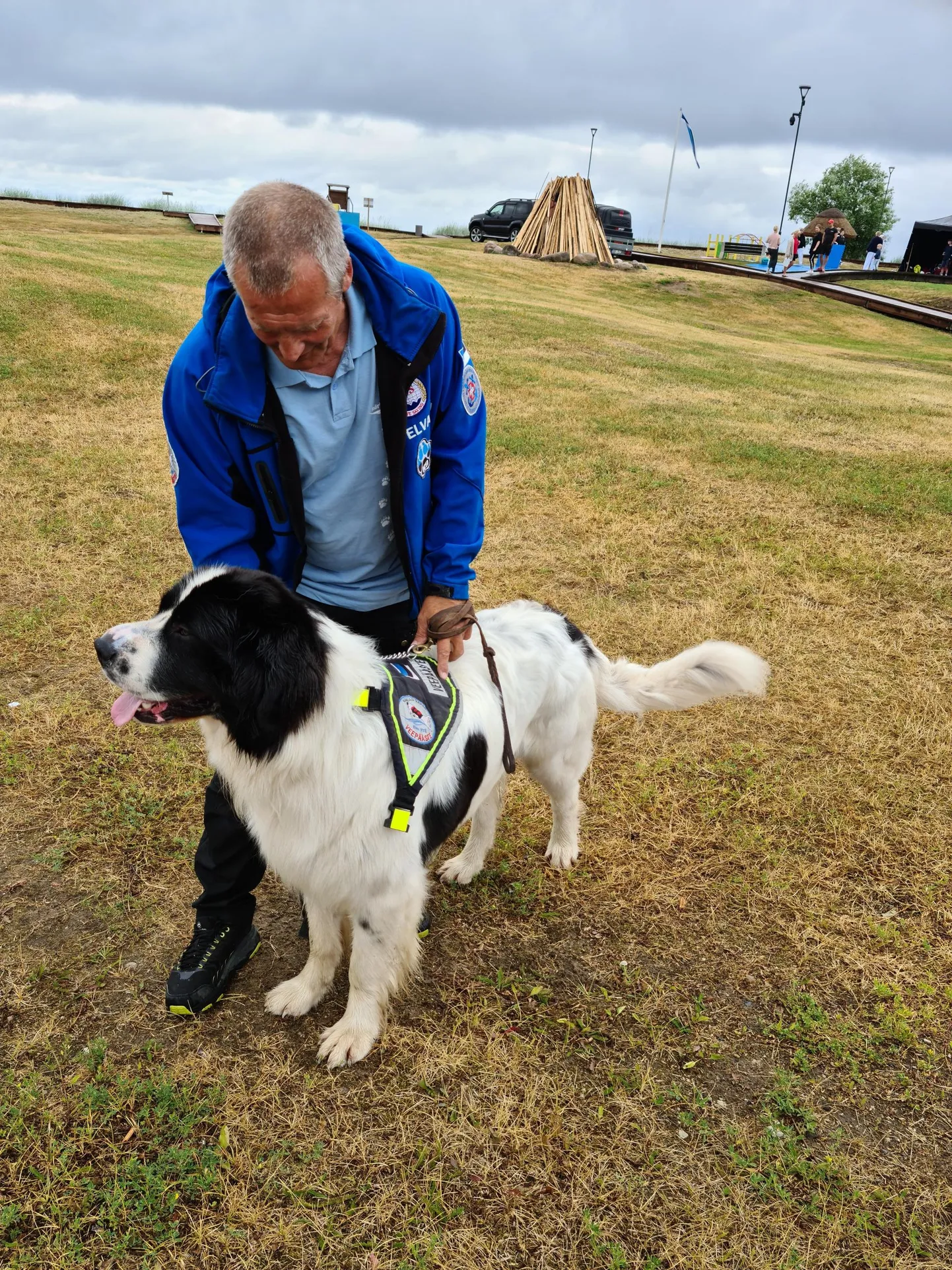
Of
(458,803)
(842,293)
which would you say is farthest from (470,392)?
(842,293)

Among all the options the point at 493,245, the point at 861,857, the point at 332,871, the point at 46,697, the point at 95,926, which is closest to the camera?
the point at 332,871

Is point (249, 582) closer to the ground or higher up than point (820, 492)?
higher up

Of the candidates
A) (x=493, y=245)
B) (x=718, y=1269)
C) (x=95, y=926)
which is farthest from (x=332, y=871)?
(x=493, y=245)

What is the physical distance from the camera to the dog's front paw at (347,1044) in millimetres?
2760

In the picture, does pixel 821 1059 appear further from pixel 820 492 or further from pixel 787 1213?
pixel 820 492

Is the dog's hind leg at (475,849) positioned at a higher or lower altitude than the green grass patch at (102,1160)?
Result: higher

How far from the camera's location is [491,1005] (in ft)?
9.82

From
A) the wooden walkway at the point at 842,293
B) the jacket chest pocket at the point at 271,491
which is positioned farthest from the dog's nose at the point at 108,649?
the wooden walkway at the point at 842,293

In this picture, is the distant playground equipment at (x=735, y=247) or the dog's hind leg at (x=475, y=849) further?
the distant playground equipment at (x=735, y=247)

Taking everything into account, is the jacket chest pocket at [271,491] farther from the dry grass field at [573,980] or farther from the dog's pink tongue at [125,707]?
the dry grass field at [573,980]

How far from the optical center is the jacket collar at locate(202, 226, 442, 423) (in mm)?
2242

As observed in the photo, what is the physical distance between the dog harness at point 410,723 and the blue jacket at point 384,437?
350 millimetres

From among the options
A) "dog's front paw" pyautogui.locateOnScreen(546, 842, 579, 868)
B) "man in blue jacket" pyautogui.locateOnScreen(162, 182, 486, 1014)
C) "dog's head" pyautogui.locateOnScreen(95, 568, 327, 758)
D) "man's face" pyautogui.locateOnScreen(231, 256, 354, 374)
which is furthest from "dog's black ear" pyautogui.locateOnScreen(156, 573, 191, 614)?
"dog's front paw" pyautogui.locateOnScreen(546, 842, 579, 868)

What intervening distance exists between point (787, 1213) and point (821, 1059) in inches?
23.1
